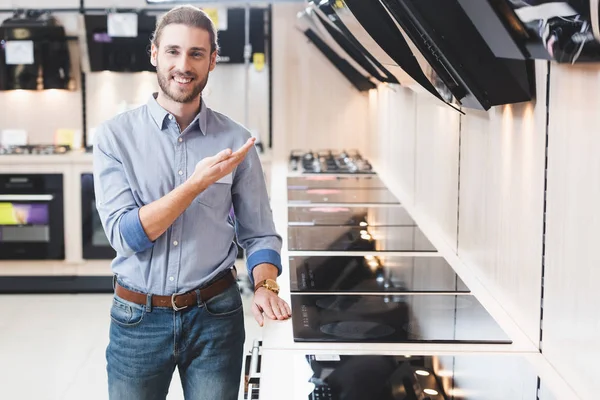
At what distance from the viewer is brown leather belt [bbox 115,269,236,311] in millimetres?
1807

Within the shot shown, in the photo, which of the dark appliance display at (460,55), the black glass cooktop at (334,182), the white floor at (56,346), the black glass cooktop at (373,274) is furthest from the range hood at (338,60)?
the dark appliance display at (460,55)

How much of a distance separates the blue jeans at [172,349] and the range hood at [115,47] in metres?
4.15

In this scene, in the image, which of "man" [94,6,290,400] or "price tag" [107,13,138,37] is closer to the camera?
"man" [94,6,290,400]

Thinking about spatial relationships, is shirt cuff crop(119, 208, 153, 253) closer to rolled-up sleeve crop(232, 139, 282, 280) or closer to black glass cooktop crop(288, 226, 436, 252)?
rolled-up sleeve crop(232, 139, 282, 280)

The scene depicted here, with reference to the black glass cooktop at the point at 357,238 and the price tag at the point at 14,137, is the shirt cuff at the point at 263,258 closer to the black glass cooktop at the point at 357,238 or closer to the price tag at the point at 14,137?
the black glass cooktop at the point at 357,238

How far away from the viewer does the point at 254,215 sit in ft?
6.50

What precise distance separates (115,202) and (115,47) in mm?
4238

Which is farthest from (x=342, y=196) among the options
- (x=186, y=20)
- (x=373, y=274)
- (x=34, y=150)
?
(x=34, y=150)

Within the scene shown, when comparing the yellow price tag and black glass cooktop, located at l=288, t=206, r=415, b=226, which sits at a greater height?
the yellow price tag

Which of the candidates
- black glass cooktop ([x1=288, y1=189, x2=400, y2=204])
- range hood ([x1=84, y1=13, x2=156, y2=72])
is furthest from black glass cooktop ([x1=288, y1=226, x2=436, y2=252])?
range hood ([x1=84, y1=13, x2=156, y2=72])

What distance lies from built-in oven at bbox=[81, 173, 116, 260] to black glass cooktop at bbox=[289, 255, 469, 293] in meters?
3.27

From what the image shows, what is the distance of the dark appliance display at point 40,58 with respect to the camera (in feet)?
18.8

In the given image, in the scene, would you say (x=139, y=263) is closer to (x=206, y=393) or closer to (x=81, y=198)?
(x=206, y=393)

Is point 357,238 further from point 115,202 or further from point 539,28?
point 539,28
